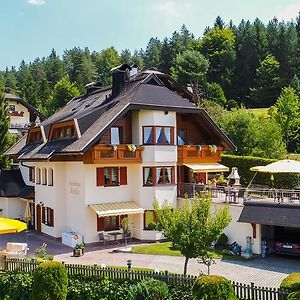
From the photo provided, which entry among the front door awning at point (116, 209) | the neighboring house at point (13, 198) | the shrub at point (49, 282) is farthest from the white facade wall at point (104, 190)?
the shrub at point (49, 282)

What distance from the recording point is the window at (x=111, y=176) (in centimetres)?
3100

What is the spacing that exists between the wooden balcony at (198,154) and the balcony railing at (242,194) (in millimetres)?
2120

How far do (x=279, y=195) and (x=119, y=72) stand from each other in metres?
16.0

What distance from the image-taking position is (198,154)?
34812 millimetres

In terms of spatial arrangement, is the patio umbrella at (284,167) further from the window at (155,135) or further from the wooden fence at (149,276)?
the wooden fence at (149,276)

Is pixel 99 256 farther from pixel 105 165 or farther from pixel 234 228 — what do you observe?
pixel 234 228

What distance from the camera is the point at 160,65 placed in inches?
4441

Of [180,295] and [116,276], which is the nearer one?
[180,295]

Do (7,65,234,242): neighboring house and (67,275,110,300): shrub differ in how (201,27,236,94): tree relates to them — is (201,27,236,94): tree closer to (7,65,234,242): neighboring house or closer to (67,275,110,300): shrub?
(7,65,234,242): neighboring house

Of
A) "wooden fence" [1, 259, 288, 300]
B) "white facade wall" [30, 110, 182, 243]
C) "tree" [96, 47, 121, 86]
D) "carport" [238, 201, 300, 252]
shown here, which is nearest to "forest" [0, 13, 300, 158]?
"tree" [96, 47, 121, 86]

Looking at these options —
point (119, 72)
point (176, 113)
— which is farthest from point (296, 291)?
point (119, 72)

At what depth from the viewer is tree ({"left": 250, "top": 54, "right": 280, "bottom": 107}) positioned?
305 ft

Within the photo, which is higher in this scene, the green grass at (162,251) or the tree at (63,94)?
the tree at (63,94)

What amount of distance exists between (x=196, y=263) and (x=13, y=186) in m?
22.4
